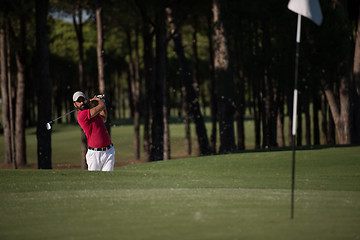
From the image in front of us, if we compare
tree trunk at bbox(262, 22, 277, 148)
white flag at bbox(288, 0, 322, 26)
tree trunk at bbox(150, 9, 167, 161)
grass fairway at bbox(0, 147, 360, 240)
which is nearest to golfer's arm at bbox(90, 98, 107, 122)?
grass fairway at bbox(0, 147, 360, 240)

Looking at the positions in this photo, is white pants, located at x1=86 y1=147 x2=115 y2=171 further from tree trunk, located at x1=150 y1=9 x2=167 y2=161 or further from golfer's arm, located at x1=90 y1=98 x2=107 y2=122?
tree trunk, located at x1=150 y1=9 x2=167 y2=161

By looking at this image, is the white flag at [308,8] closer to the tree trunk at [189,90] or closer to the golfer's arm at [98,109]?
the golfer's arm at [98,109]

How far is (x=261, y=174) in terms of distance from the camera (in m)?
16.2

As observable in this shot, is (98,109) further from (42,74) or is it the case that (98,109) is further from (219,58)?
(219,58)

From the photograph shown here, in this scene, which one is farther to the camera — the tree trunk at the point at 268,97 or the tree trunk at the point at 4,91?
the tree trunk at the point at 268,97

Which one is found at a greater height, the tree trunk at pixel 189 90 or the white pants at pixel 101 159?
the tree trunk at pixel 189 90

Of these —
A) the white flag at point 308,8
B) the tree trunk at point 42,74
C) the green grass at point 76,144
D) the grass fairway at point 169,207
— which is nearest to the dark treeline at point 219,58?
the tree trunk at point 42,74

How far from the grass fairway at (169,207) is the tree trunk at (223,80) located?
11667 millimetres

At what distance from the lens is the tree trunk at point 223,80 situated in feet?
88.6

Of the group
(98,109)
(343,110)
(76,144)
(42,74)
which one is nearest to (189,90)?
(343,110)

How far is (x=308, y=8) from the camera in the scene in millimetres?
9508

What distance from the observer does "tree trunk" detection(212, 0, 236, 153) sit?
2700 cm

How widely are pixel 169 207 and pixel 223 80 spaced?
60.8ft

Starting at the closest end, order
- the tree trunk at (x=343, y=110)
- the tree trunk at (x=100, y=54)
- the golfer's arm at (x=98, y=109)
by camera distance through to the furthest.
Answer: the golfer's arm at (x=98, y=109) → the tree trunk at (x=100, y=54) → the tree trunk at (x=343, y=110)
